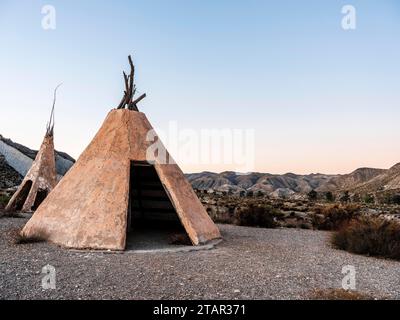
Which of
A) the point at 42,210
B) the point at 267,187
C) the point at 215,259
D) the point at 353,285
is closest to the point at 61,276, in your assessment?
the point at 215,259

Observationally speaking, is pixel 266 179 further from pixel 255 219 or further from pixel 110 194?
pixel 110 194

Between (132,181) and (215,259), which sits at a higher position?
(132,181)

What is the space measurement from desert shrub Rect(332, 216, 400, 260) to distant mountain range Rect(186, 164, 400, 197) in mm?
63870

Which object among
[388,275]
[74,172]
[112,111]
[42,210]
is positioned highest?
[112,111]

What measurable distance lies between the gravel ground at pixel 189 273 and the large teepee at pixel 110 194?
521 millimetres

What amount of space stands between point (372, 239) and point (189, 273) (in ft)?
17.3

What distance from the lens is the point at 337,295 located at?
5445 mm

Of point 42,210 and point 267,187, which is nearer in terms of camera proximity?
point 42,210

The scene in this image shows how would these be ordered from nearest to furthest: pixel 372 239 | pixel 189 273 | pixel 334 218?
pixel 189 273 → pixel 372 239 → pixel 334 218

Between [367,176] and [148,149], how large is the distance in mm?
85441

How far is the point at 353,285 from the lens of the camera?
20.2ft

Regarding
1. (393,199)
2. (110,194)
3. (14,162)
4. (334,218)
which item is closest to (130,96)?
(110,194)
